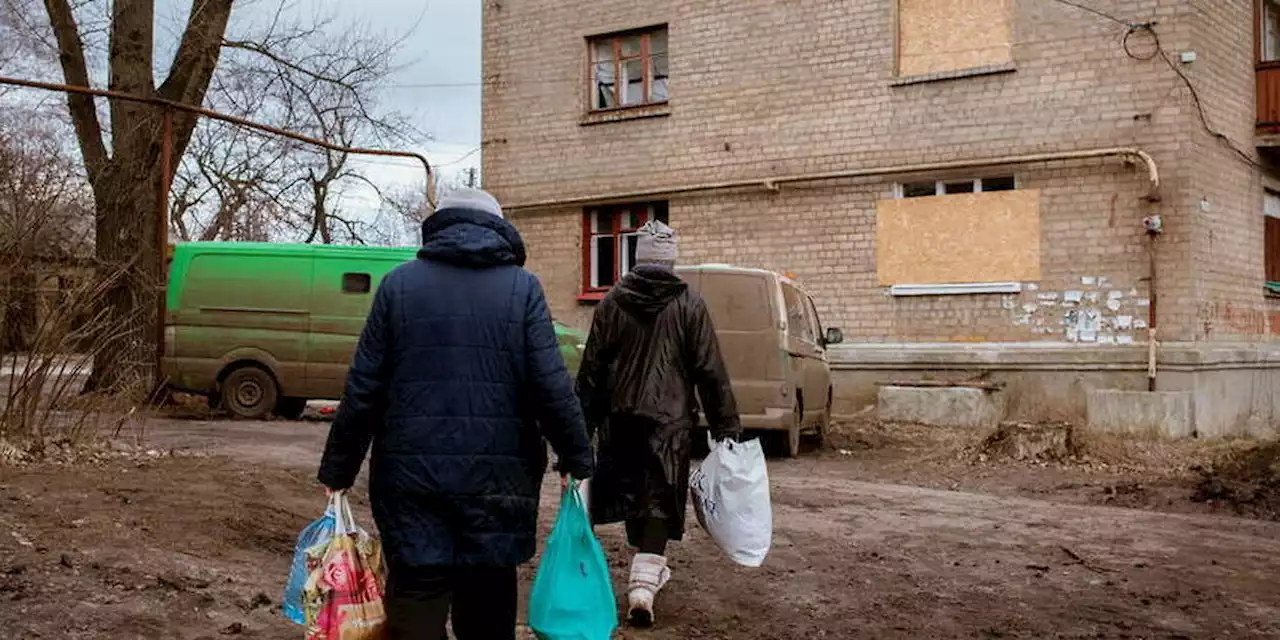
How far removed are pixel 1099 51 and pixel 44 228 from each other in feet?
36.7

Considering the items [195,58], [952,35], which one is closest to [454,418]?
[952,35]

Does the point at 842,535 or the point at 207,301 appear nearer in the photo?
the point at 842,535

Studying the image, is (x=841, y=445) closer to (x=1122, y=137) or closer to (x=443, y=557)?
(x=1122, y=137)

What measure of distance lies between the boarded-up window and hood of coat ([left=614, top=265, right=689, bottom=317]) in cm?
1272

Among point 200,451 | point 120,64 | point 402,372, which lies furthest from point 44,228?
point 120,64

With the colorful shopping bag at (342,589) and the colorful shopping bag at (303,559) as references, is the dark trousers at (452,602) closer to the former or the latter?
the colorful shopping bag at (342,589)

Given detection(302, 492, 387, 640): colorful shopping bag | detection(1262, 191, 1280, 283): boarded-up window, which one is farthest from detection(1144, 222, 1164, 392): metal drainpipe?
detection(302, 492, 387, 640): colorful shopping bag

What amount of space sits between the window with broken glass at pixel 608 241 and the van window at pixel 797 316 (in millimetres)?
5527

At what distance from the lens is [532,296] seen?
337 centimetres

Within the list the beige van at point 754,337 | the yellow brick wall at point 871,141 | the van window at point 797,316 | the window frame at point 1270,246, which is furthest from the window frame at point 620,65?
the window frame at point 1270,246

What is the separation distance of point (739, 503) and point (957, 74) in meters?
10.7

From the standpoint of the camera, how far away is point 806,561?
242 inches

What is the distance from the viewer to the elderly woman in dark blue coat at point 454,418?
3197 mm

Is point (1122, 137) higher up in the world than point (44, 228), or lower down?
higher up
